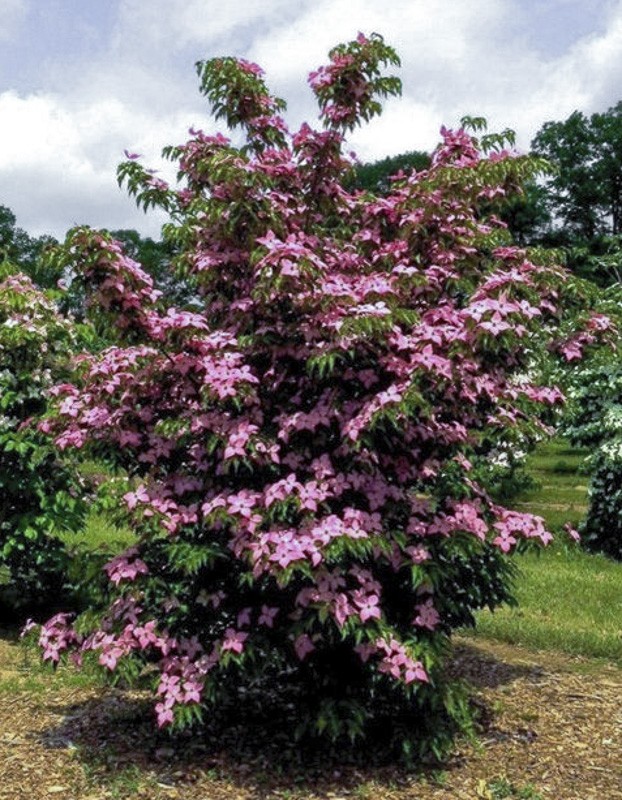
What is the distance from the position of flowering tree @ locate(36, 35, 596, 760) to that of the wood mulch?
38cm

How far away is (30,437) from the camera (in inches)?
334

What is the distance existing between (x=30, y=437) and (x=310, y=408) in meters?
3.93

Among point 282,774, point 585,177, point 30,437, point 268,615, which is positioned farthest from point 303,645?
point 585,177

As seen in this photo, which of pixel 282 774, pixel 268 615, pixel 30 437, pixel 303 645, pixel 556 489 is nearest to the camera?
pixel 303 645

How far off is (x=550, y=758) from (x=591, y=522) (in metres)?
A: 8.28

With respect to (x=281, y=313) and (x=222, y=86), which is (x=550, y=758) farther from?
(x=222, y=86)

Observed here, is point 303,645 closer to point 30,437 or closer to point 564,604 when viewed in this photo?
point 30,437

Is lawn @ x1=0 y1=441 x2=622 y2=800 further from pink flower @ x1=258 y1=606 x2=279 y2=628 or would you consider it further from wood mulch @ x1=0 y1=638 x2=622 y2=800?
pink flower @ x1=258 y1=606 x2=279 y2=628

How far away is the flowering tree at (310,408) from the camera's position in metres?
5.02

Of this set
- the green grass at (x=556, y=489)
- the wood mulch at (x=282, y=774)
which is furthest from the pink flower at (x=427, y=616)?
the green grass at (x=556, y=489)

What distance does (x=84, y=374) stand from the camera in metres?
5.68

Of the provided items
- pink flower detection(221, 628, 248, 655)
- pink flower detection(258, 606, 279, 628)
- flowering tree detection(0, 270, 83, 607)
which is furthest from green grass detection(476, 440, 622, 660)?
flowering tree detection(0, 270, 83, 607)

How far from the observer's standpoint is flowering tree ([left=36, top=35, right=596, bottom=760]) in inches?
198

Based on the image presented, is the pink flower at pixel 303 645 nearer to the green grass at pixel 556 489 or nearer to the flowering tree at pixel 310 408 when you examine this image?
the flowering tree at pixel 310 408
